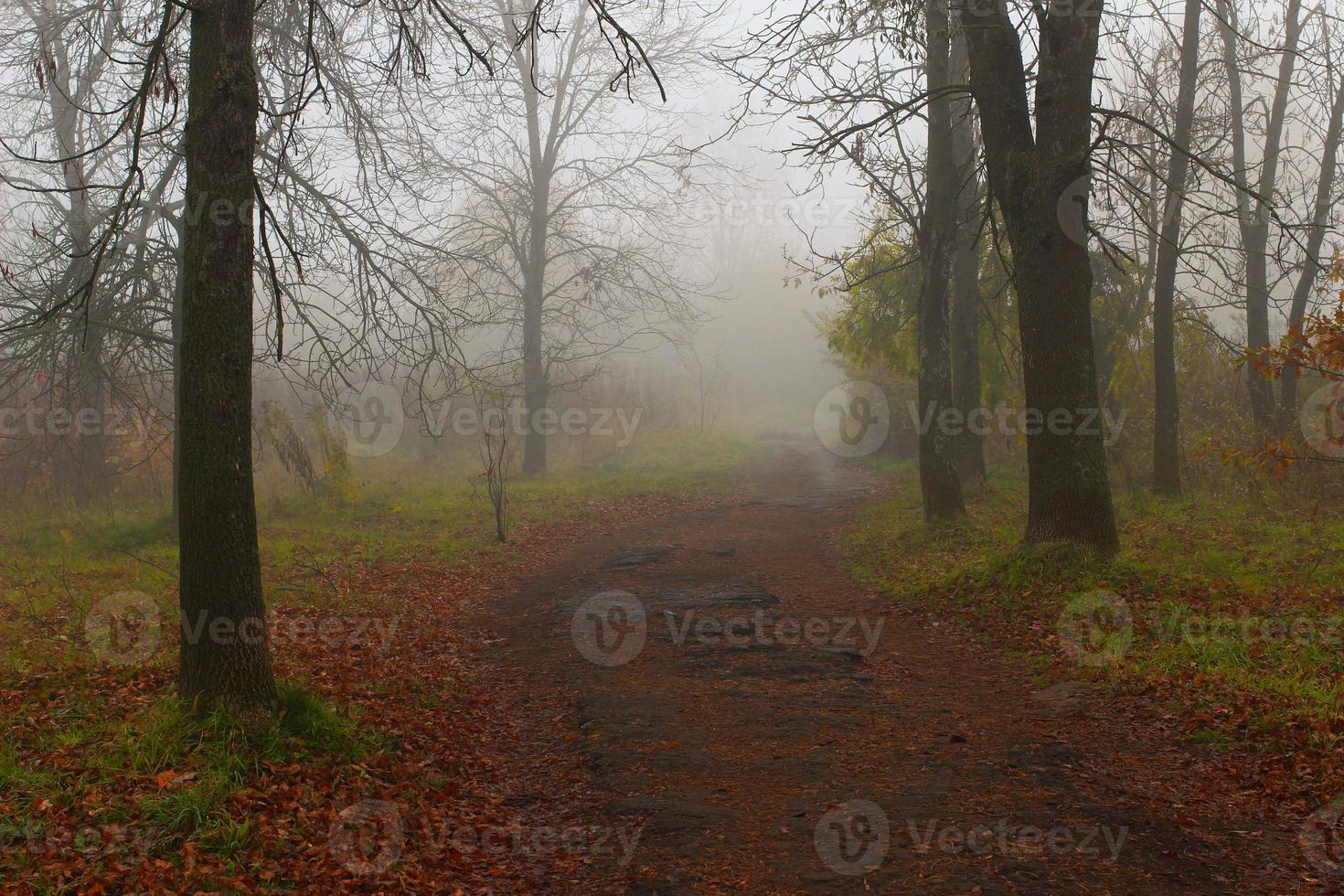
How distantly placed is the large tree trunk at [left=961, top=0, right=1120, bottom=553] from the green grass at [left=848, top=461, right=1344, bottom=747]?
0.62 m

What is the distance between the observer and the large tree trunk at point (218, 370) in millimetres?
4859

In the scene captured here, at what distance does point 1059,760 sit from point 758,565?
6676mm

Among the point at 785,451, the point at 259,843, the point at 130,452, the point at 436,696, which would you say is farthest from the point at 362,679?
the point at 785,451

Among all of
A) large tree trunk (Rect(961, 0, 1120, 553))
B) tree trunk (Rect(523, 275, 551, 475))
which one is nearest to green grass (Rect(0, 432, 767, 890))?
tree trunk (Rect(523, 275, 551, 475))

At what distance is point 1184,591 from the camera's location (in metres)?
7.73

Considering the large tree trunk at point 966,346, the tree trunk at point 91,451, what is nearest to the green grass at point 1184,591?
the large tree trunk at point 966,346

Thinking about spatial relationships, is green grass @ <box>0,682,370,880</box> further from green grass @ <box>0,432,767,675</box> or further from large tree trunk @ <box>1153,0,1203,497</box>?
large tree trunk @ <box>1153,0,1203,497</box>

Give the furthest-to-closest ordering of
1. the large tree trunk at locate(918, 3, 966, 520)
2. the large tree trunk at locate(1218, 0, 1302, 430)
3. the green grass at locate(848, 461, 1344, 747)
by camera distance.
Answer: the large tree trunk at locate(1218, 0, 1302, 430), the large tree trunk at locate(918, 3, 966, 520), the green grass at locate(848, 461, 1344, 747)

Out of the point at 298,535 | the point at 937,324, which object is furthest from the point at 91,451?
the point at 937,324

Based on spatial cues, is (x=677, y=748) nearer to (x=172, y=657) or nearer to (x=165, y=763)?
(x=165, y=763)

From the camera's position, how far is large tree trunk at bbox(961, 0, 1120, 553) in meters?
8.56

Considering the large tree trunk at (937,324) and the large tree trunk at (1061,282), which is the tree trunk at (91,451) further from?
the large tree trunk at (1061,282)

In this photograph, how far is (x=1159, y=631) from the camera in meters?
6.98

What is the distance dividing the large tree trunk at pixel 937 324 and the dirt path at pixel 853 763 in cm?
346
